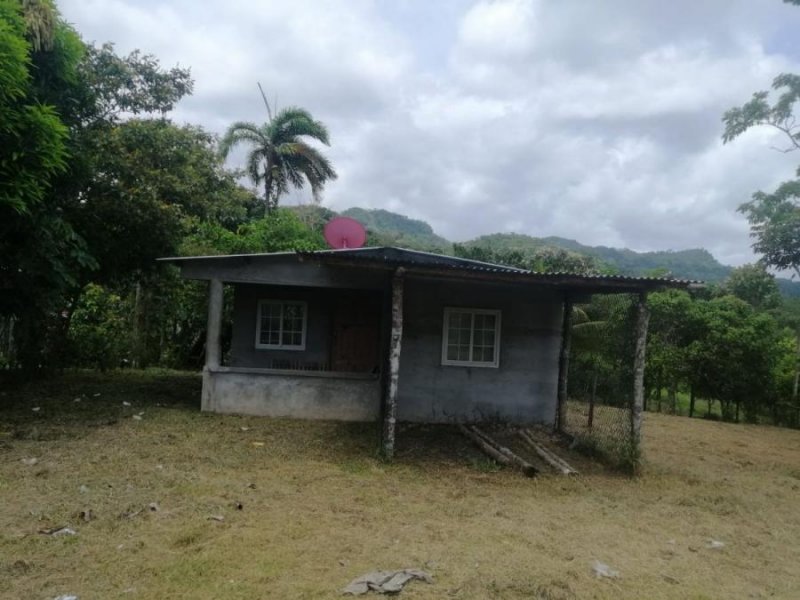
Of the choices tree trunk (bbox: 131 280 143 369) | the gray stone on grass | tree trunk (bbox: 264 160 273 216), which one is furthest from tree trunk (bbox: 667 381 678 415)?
tree trunk (bbox: 131 280 143 369)

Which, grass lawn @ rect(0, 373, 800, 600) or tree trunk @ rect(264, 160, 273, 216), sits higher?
tree trunk @ rect(264, 160, 273, 216)

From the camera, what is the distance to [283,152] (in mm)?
22156

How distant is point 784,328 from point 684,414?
233 inches

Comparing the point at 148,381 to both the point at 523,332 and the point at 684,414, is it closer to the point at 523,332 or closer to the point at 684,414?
the point at 523,332

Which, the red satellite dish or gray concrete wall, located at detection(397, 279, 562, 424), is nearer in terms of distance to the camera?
gray concrete wall, located at detection(397, 279, 562, 424)

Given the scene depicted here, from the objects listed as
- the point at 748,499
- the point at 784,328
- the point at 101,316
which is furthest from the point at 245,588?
the point at 784,328

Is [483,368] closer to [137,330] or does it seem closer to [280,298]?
[280,298]

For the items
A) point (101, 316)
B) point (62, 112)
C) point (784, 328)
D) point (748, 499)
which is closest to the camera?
point (748, 499)

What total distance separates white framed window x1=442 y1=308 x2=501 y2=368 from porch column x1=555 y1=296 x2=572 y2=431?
1.19 metres

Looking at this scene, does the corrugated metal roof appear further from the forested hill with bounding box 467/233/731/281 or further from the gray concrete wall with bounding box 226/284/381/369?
the forested hill with bounding box 467/233/731/281

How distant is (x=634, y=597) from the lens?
431cm

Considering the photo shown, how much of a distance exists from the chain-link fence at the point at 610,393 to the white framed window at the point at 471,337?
1684 millimetres

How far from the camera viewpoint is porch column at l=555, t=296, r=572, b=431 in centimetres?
1035

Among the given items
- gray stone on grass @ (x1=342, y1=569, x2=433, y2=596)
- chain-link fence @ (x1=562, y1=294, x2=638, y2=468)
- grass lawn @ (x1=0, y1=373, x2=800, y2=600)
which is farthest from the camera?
chain-link fence @ (x1=562, y1=294, x2=638, y2=468)
